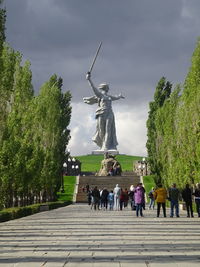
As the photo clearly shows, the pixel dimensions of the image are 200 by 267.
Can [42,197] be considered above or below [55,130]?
below

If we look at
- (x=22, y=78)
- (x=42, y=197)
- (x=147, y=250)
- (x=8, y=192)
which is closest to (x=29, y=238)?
(x=147, y=250)

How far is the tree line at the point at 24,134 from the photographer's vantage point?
29.0m

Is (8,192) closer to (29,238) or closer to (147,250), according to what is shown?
(29,238)

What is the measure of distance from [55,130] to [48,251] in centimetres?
3471

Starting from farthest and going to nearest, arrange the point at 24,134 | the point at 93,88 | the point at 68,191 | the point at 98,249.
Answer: the point at 93,88, the point at 68,191, the point at 24,134, the point at 98,249

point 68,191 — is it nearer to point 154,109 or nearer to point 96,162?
point 154,109

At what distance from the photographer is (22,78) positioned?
3778 centimetres

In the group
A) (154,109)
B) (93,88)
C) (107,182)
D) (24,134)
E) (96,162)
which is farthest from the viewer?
(96,162)

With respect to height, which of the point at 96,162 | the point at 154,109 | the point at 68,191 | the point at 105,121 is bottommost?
the point at 68,191

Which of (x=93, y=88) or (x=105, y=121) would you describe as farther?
(x=105, y=121)

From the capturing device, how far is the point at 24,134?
116 feet

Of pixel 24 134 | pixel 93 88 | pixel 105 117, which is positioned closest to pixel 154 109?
pixel 93 88

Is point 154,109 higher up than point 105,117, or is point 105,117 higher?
point 105,117

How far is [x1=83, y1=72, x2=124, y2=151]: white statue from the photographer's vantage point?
3221 inches
